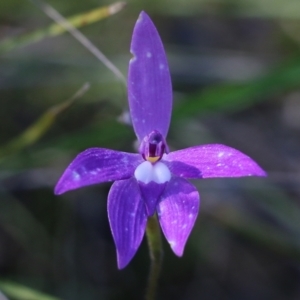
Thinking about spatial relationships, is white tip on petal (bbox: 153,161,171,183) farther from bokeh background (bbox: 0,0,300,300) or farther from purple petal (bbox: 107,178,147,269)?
bokeh background (bbox: 0,0,300,300)

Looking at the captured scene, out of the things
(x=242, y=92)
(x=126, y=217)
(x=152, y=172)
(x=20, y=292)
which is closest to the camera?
(x=126, y=217)

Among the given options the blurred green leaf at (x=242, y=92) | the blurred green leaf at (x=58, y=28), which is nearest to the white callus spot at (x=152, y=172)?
the blurred green leaf at (x=58, y=28)

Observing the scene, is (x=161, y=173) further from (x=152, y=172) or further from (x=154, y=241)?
(x=154, y=241)

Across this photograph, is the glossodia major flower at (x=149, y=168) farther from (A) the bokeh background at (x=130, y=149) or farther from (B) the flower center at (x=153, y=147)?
(A) the bokeh background at (x=130, y=149)

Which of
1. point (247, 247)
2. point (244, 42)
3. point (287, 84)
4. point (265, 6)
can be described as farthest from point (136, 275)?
point (244, 42)

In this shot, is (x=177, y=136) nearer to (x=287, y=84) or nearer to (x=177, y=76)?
(x=177, y=76)

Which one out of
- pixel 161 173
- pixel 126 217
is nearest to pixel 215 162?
pixel 161 173
